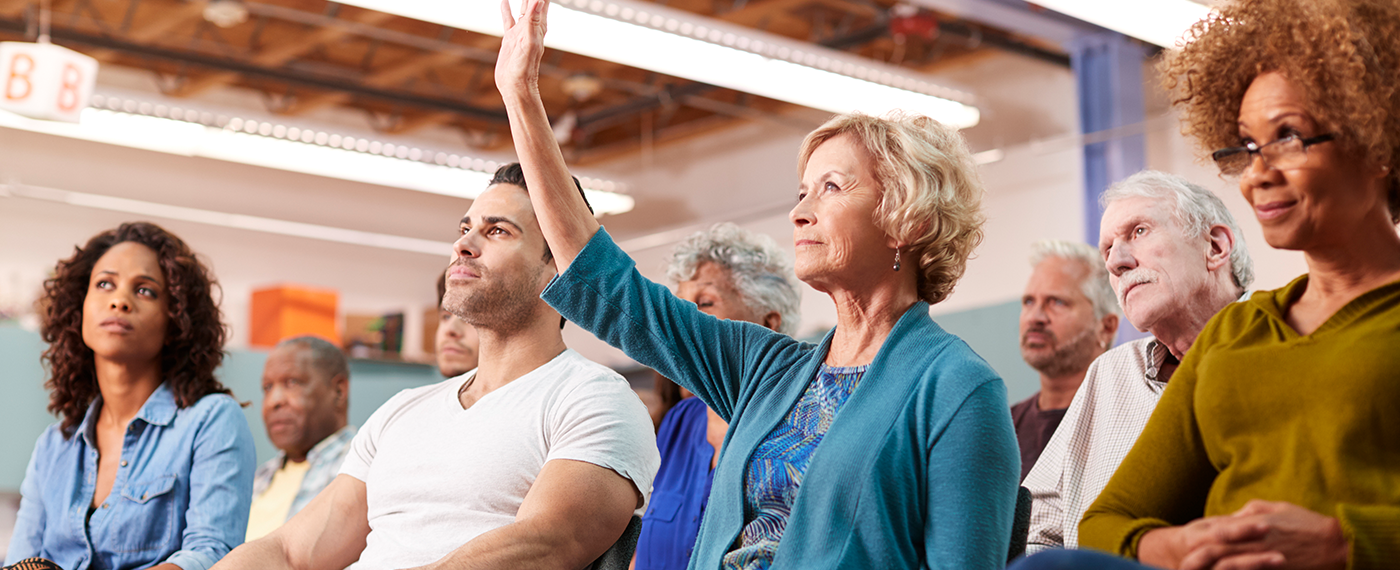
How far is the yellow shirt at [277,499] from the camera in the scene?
11.2ft

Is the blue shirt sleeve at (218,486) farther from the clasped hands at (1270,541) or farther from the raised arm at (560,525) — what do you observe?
the clasped hands at (1270,541)

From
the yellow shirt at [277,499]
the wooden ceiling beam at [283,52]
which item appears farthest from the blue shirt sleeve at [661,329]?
the wooden ceiling beam at [283,52]

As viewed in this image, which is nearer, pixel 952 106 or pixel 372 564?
pixel 372 564

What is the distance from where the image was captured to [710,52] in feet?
15.6

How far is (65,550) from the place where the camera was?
244 centimetres

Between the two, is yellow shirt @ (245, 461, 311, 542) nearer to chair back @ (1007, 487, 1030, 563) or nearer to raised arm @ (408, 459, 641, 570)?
raised arm @ (408, 459, 641, 570)

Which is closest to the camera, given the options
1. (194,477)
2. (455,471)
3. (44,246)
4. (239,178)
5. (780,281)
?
(455,471)

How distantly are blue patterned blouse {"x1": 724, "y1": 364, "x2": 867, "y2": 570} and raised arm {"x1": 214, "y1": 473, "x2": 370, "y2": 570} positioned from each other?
0.75 meters

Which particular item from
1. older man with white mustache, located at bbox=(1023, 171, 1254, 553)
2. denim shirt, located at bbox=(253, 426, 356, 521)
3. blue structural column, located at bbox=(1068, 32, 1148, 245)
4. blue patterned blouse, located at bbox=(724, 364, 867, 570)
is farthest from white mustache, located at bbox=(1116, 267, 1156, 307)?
blue structural column, located at bbox=(1068, 32, 1148, 245)

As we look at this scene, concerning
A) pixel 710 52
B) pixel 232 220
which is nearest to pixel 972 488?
pixel 710 52

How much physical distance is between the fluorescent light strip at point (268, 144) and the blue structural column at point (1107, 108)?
2.62 metres

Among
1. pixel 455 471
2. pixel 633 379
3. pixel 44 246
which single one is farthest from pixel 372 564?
pixel 44 246

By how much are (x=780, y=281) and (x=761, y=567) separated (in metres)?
1.29

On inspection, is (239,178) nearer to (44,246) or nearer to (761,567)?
(44,246)
